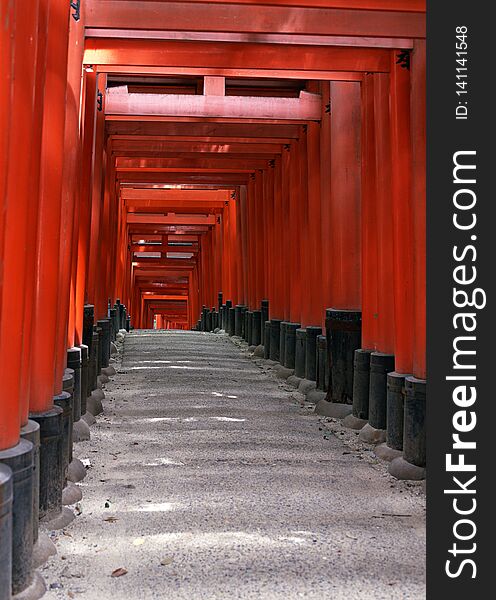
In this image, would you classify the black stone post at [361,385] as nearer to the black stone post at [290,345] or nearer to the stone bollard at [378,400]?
the stone bollard at [378,400]

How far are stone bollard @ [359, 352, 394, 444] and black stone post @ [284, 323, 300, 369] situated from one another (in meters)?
4.51

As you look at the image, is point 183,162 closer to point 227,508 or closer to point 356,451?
point 356,451

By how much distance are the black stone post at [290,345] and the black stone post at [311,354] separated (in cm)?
120

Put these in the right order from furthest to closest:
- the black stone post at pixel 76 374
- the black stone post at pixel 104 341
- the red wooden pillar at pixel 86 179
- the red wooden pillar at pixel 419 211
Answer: the black stone post at pixel 104 341
the red wooden pillar at pixel 86 179
the black stone post at pixel 76 374
the red wooden pillar at pixel 419 211

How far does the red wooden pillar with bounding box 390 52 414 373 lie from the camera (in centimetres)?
594

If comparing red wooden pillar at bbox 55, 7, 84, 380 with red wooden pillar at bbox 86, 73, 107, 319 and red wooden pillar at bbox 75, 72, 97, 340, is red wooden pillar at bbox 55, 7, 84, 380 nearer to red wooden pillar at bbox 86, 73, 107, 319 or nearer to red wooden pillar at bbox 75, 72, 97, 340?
red wooden pillar at bbox 75, 72, 97, 340

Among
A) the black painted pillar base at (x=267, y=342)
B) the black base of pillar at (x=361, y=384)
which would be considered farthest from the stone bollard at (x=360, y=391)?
the black painted pillar base at (x=267, y=342)

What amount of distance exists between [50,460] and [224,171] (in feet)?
37.0

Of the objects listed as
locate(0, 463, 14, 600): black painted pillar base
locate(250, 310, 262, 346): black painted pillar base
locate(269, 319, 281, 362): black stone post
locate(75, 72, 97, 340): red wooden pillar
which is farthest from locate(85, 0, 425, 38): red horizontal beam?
locate(250, 310, 262, 346): black painted pillar base

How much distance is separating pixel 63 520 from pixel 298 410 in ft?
14.5

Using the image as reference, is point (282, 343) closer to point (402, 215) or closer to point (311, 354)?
point (311, 354)

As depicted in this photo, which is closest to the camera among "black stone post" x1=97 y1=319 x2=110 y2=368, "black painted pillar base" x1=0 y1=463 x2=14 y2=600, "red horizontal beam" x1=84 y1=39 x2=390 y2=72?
"black painted pillar base" x1=0 y1=463 x2=14 y2=600

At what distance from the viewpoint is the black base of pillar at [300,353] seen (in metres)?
10.2

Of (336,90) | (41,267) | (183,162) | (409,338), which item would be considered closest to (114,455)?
(41,267)
